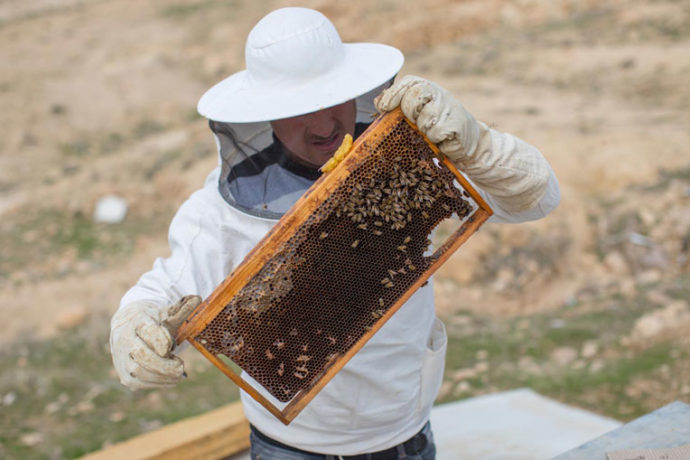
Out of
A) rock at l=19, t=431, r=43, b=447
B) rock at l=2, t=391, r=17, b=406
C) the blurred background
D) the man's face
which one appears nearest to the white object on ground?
the blurred background

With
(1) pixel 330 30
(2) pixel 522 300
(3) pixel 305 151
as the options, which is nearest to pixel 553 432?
(3) pixel 305 151

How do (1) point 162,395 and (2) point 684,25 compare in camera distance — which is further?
(2) point 684,25

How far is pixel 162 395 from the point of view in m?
7.11

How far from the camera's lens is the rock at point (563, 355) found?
681 cm

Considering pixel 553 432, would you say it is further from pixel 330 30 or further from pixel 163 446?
pixel 330 30

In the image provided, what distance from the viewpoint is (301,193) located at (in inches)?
107

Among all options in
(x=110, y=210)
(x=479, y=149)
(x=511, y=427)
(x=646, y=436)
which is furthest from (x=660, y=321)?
(x=110, y=210)

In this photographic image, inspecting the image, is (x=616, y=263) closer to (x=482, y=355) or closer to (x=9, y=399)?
(x=482, y=355)

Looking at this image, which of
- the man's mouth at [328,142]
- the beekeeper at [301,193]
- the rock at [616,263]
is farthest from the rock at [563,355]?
the man's mouth at [328,142]

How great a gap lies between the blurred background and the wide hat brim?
4.40 meters

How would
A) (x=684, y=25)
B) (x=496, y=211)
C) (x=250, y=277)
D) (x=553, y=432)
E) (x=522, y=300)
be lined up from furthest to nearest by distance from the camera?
(x=684, y=25), (x=522, y=300), (x=553, y=432), (x=496, y=211), (x=250, y=277)

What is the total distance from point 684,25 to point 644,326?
537 inches

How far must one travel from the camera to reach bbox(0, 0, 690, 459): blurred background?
6.79m

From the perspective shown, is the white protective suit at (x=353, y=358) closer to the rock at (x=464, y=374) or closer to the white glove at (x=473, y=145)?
the white glove at (x=473, y=145)
